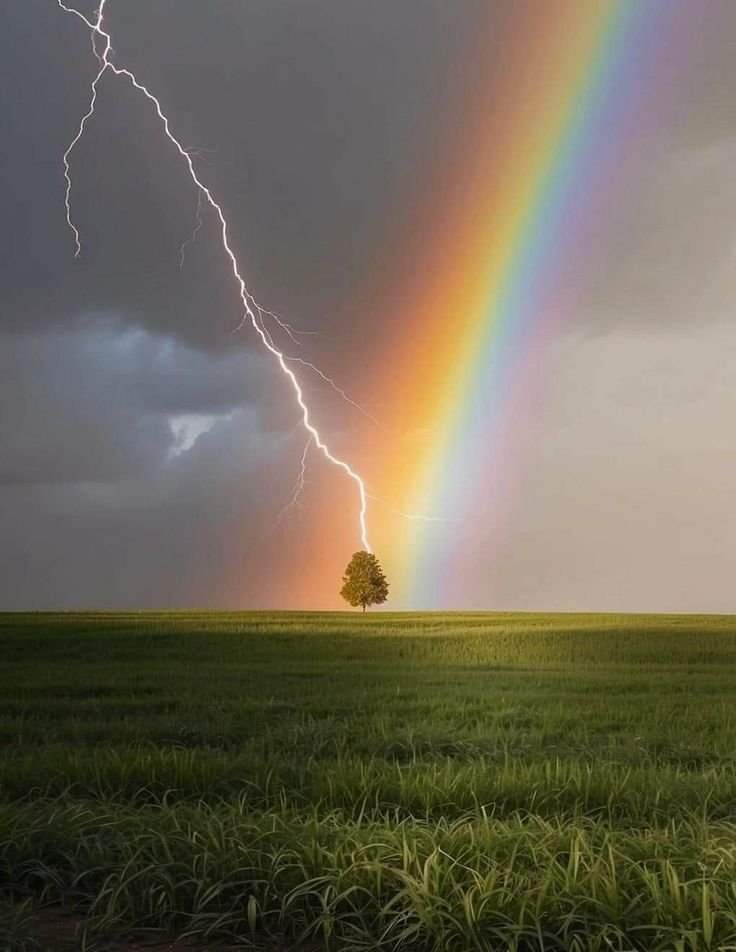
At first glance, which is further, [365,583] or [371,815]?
[365,583]

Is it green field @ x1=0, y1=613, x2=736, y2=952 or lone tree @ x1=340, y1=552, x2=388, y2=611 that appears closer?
green field @ x1=0, y1=613, x2=736, y2=952

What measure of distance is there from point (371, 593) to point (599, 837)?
63.1m

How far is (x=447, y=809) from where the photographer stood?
6.75 metres

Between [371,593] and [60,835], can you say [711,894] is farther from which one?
[371,593]

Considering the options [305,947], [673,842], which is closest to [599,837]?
[673,842]

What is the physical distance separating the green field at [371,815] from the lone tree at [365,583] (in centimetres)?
5135

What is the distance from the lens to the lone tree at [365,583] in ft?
224

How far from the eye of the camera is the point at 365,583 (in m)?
68.4

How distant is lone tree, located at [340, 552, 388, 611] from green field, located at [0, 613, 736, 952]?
51.3 meters

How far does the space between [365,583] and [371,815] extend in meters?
62.1

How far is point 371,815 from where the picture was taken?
649 cm

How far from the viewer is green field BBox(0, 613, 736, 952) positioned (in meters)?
4.24

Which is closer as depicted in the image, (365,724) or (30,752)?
(30,752)

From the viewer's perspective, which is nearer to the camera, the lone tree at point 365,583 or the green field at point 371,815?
the green field at point 371,815
